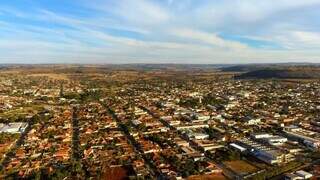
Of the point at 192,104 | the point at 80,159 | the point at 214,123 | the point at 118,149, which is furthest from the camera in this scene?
the point at 192,104

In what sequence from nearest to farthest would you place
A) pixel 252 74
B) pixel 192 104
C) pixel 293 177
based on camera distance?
pixel 293 177 → pixel 192 104 → pixel 252 74

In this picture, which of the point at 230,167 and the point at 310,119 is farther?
the point at 310,119

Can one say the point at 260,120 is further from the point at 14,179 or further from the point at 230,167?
the point at 14,179

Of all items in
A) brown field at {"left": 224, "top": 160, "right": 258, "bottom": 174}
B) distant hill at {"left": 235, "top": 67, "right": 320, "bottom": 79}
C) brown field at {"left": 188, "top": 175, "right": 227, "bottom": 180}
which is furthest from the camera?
distant hill at {"left": 235, "top": 67, "right": 320, "bottom": 79}

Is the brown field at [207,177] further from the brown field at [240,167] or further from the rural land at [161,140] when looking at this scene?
the brown field at [240,167]

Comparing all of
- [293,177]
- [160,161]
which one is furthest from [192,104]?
[293,177]

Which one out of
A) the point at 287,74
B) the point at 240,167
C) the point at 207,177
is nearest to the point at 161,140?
the point at 240,167

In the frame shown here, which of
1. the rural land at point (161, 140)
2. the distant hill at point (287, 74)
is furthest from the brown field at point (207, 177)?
the distant hill at point (287, 74)

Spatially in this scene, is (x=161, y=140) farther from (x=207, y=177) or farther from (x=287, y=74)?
(x=287, y=74)

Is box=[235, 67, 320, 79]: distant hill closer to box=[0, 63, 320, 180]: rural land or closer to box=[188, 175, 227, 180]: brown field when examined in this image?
box=[0, 63, 320, 180]: rural land

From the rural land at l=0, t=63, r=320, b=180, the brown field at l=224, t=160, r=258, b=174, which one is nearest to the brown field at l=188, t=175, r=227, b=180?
the rural land at l=0, t=63, r=320, b=180

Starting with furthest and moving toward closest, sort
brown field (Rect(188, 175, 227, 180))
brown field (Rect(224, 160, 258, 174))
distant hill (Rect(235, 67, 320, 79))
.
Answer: distant hill (Rect(235, 67, 320, 79))
brown field (Rect(224, 160, 258, 174))
brown field (Rect(188, 175, 227, 180))
